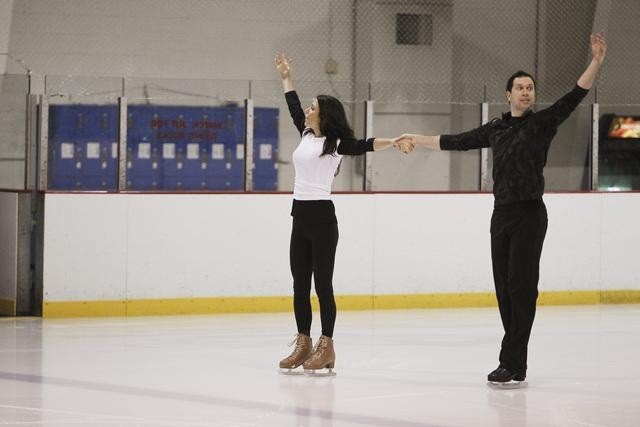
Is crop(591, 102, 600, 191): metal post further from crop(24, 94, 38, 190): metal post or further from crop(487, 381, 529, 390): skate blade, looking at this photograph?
crop(487, 381, 529, 390): skate blade

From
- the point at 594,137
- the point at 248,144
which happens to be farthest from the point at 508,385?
the point at 594,137

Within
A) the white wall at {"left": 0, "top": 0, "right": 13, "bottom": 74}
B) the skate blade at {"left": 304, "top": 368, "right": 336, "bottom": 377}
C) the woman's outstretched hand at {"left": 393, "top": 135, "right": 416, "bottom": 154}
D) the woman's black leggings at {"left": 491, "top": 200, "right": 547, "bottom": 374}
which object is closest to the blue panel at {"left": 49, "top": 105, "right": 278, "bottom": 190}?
the white wall at {"left": 0, "top": 0, "right": 13, "bottom": 74}

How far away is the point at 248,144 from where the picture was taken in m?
11.7

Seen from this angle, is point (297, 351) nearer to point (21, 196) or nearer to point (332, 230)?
point (332, 230)

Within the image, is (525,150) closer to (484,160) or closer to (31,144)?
(484,160)

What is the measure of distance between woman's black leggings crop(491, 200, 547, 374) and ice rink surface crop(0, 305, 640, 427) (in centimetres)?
27

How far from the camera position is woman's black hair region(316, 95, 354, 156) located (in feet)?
23.6

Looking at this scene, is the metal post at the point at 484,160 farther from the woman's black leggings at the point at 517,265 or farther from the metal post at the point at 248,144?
the woman's black leggings at the point at 517,265

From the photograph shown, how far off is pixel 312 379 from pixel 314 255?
72 cm

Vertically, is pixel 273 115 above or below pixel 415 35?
below

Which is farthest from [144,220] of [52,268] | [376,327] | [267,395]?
[267,395]

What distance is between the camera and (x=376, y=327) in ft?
33.2

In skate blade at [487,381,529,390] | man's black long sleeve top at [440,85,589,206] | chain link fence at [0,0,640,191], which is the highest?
chain link fence at [0,0,640,191]

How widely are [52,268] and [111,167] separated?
324 centimetres
